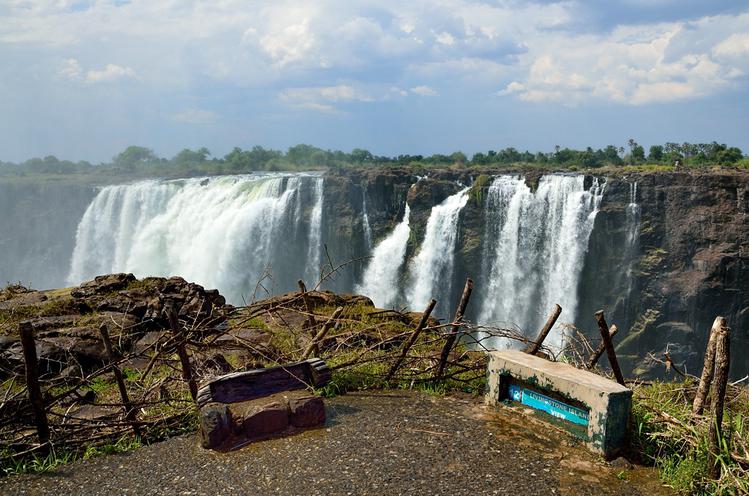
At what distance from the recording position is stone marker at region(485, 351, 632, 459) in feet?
17.7

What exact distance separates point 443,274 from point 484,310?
96.3 inches

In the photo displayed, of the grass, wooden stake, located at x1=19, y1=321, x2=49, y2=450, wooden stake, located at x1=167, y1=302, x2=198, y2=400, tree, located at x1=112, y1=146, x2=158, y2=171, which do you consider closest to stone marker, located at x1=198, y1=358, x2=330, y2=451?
wooden stake, located at x1=167, y1=302, x2=198, y2=400

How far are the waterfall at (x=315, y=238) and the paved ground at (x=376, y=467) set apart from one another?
25272mm

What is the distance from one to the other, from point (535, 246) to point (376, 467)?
21.8m

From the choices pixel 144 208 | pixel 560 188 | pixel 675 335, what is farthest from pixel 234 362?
pixel 144 208

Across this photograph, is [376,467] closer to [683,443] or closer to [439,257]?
[683,443]

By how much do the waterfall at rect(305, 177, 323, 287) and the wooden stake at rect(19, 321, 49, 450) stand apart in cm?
2540

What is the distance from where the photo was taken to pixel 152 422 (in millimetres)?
6102

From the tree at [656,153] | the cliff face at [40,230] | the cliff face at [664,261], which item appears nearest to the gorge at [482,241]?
the cliff face at [664,261]

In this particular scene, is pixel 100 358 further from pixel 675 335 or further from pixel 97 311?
pixel 675 335

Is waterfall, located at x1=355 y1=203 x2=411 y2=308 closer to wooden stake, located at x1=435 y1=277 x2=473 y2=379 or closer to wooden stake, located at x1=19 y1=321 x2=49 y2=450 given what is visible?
wooden stake, located at x1=435 y1=277 x2=473 y2=379

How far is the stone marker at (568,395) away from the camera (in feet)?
17.7

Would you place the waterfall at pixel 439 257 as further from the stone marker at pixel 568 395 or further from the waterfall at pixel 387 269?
the stone marker at pixel 568 395

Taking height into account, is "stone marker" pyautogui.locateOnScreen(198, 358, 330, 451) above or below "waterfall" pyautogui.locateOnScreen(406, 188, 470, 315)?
above
